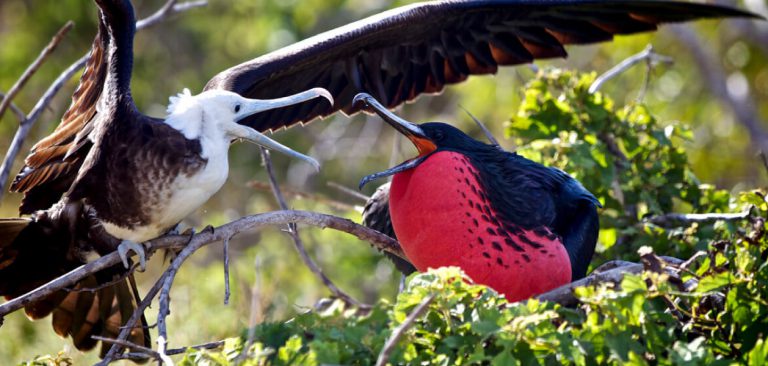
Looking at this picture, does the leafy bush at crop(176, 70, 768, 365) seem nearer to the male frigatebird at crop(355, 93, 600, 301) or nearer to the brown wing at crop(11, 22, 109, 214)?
the male frigatebird at crop(355, 93, 600, 301)

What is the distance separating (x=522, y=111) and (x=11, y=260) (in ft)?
6.14

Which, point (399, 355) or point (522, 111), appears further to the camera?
point (522, 111)

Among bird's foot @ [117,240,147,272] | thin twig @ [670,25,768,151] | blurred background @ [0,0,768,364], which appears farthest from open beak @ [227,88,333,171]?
thin twig @ [670,25,768,151]

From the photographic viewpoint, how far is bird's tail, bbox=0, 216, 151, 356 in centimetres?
351

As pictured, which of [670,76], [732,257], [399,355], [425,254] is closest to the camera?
[399,355]

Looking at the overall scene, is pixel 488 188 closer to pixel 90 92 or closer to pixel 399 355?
pixel 399 355

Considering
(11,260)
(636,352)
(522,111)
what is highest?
(522,111)

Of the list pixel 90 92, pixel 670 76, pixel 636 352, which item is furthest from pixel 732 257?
pixel 670 76

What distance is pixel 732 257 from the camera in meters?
2.76

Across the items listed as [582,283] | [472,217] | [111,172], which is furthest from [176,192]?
[582,283]

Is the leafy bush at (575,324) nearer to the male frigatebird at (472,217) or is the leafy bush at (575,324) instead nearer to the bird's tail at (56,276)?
the male frigatebird at (472,217)

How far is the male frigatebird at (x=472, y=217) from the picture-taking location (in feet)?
9.98

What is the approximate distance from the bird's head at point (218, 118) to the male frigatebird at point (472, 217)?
0.93ft

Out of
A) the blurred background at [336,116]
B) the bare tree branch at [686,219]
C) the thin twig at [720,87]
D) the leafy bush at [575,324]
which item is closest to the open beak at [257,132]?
the leafy bush at [575,324]
